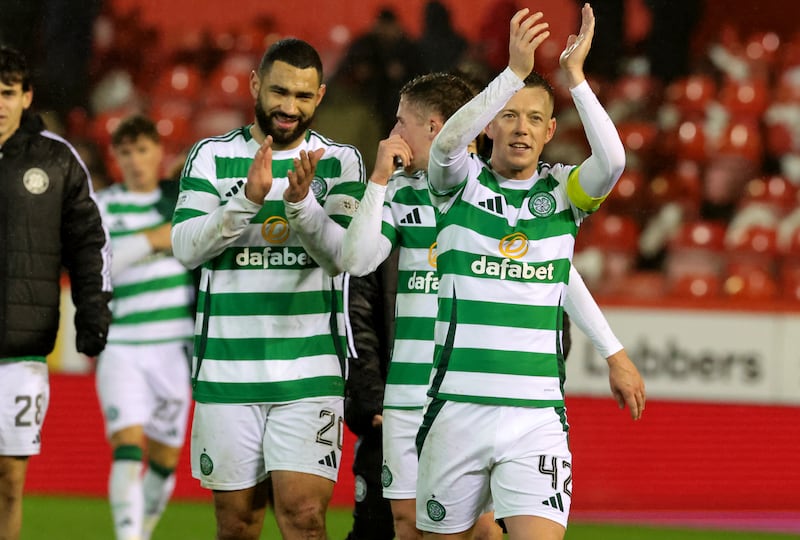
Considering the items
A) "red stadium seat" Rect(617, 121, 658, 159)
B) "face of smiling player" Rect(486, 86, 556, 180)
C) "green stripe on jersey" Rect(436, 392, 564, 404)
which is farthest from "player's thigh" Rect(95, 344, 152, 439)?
"red stadium seat" Rect(617, 121, 658, 159)

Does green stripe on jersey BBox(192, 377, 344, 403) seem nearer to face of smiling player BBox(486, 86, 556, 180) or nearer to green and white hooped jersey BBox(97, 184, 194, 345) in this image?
face of smiling player BBox(486, 86, 556, 180)

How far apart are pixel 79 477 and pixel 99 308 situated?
13.5 ft

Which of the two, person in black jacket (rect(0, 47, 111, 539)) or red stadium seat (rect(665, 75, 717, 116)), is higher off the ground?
red stadium seat (rect(665, 75, 717, 116))

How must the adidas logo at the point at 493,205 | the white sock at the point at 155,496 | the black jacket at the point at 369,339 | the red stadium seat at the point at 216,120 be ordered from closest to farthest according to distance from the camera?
the adidas logo at the point at 493,205, the black jacket at the point at 369,339, the white sock at the point at 155,496, the red stadium seat at the point at 216,120

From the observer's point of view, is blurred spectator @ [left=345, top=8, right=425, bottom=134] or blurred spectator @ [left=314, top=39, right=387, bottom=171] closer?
blurred spectator @ [left=314, top=39, right=387, bottom=171]

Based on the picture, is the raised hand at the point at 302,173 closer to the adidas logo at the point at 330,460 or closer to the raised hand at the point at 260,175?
the raised hand at the point at 260,175

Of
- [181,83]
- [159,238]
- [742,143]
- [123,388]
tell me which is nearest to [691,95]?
[742,143]

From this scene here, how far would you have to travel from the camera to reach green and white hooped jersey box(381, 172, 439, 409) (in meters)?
4.93

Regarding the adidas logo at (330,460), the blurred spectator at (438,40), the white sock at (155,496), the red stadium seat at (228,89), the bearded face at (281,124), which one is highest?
the blurred spectator at (438,40)

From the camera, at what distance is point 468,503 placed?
434 centimetres

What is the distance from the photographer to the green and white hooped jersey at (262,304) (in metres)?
4.90

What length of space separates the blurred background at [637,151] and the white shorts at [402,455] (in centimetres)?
375

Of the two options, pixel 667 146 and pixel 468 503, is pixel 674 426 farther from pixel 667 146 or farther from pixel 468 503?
pixel 468 503

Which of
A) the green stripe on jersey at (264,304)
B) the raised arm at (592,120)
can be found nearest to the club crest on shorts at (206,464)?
the green stripe on jersey at (264,304)
